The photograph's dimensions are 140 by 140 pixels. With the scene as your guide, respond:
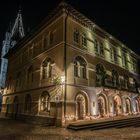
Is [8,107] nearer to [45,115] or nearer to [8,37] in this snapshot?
[45,115]

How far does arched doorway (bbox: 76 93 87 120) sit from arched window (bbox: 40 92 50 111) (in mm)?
3094

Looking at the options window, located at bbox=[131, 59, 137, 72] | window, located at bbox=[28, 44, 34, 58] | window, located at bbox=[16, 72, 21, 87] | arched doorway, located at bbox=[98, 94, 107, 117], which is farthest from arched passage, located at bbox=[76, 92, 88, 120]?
window, located at bbox=[131, 59, 137, 72]

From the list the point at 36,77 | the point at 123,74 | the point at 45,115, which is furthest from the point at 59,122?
the point at 123,74

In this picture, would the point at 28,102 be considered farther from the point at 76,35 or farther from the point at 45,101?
the point at 76,35

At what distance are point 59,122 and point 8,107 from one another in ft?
49.1

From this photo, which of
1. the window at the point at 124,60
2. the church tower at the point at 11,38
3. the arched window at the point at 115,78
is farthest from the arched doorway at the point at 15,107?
the church tower at the point at 11,38

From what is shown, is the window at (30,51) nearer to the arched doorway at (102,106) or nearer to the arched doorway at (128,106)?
the arched doorway at (102,106)

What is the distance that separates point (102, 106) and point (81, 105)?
385cm

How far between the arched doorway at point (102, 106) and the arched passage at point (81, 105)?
109 inches

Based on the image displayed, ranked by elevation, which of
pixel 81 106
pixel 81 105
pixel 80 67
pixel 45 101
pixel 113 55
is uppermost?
pixel 113 55

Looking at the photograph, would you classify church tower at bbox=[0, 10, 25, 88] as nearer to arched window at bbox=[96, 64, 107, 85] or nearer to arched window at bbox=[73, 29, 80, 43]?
arched window at bbox=[73, 29, 80, 43]

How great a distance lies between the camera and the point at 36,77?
1798 centimetres

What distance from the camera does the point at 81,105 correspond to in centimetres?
1521

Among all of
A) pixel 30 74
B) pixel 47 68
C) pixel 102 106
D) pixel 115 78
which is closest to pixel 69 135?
pixel 47 68
